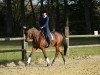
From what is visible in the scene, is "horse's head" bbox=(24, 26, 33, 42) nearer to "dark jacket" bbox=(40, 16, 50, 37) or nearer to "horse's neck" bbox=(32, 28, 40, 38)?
"horse's neck" bbox=(32, 28, 40, 38)

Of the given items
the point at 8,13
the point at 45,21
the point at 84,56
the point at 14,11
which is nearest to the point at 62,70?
the point at 45,21

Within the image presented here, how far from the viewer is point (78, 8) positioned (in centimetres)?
5016

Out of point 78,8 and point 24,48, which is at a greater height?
point 24,48

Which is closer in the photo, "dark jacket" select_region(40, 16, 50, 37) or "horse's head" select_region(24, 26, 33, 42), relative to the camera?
"horse's head" select_region(24, 26, 33, 42)

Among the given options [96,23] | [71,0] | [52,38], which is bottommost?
[96,23]

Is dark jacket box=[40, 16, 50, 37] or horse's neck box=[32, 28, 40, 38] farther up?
dark jacket box=[40, 16, 50, 37]

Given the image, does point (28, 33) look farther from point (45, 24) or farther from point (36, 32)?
point (45, 24)

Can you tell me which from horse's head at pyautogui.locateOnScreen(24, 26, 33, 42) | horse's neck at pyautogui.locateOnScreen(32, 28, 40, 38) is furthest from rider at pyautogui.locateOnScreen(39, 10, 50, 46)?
horse's head at pyautogui.locateOnScreen(24, 26, 33, 42)

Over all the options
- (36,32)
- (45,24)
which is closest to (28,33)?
(36,32)

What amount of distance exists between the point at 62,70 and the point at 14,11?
46068mm

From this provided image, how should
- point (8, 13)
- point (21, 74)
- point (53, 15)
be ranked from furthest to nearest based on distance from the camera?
point (53, 15) → point (8, 13) → point (21, 74)

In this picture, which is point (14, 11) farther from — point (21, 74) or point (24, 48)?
point (21, 74)

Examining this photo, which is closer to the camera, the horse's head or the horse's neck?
the horse's head

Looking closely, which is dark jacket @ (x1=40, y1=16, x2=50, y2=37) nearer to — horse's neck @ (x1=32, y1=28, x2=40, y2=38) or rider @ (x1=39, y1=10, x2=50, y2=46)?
rider @ (x1=39, y1=10, x2=50, y2=46)
